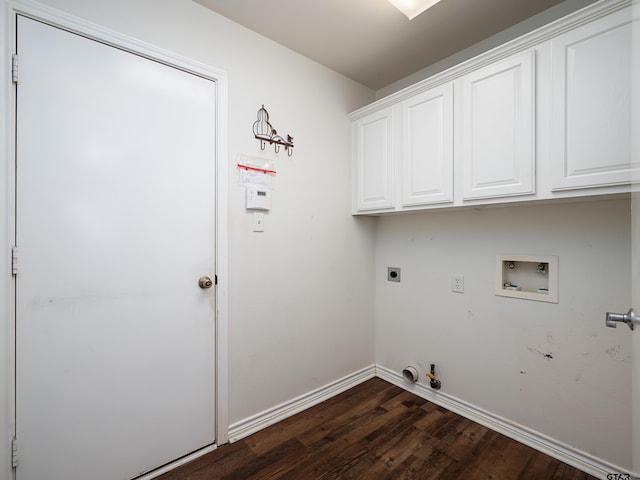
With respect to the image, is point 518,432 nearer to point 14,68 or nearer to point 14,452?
point 14,452

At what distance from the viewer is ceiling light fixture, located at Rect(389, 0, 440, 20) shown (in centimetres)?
156

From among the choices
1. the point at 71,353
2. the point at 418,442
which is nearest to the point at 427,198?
the point at 418,442

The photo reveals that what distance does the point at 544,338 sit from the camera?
1696mm

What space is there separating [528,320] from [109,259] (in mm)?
2294

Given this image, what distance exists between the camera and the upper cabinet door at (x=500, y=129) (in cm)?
146

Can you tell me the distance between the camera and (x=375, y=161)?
2217 millimetres

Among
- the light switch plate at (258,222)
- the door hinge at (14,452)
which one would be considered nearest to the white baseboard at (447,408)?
the door hinge at (14,452)

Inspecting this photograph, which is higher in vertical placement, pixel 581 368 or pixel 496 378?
pixel 581 368

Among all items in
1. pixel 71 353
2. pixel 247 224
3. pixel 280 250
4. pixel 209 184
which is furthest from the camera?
pixel 280 250

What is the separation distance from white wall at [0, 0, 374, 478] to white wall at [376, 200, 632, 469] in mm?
490

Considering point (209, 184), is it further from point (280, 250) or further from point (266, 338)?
point (266, 338)

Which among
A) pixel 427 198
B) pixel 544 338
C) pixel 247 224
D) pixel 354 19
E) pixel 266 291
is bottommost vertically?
pixel 544 338

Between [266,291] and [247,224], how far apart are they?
46cm

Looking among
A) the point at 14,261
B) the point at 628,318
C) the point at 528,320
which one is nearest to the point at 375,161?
the point at 528,320
